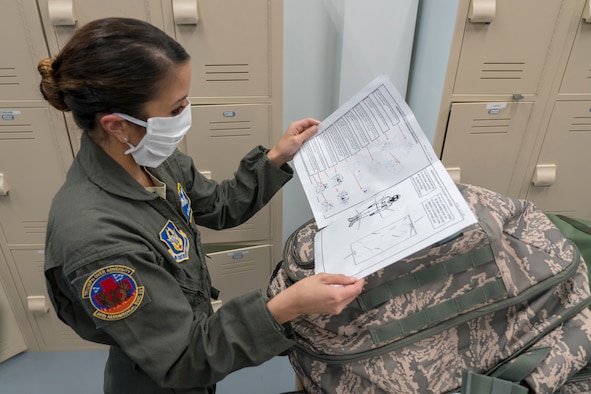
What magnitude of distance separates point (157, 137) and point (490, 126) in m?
1.16

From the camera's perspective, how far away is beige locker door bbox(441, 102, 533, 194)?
1.47 metres

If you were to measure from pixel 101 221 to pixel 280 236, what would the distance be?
1.06 meters

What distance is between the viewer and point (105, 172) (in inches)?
30.6

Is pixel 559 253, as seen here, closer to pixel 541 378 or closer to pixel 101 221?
pixel 541 378

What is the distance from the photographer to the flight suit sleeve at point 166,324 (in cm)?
70

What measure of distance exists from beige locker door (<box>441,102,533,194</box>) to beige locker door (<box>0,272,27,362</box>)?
5.85 feet

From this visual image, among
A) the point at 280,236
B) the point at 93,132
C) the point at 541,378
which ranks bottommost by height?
the point at 280,236

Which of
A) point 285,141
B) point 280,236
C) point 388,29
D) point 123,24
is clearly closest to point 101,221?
point 123,24

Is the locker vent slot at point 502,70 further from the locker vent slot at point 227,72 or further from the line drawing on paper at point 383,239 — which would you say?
the line drawing on paper at point 383,239

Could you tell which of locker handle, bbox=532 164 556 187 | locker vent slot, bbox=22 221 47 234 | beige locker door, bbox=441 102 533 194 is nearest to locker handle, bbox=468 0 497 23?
beige locker door, bbox=441 102 533 194

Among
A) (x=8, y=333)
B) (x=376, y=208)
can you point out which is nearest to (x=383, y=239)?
(x=376, y=208)

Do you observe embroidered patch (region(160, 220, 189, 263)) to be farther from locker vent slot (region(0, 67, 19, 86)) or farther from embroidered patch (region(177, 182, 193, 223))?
locker vent slot (region(0, 67, 19, 86))

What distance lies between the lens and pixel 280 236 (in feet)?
5.69

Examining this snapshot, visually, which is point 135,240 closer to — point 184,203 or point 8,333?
point 184,203
